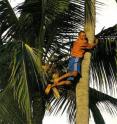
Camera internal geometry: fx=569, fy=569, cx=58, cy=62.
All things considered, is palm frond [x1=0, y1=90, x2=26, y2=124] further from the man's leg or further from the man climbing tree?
the man's leg

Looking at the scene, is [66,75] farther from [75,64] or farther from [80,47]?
[80,47]

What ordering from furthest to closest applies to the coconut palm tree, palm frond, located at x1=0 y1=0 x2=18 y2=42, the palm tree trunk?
palm frond, located at x1=0 y1=0 x2=18 y2=42 → the palm tree trunk → the coconut palm tree

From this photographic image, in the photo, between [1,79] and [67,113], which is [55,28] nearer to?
[1,79]

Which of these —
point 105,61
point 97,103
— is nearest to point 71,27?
point 105,61

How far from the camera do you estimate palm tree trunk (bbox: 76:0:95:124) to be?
11156 millimetres

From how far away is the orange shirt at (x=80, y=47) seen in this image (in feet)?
37.4

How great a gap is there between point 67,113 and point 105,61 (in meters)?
1.90

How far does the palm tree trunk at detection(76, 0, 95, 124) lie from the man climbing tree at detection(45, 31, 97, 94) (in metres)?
0.13

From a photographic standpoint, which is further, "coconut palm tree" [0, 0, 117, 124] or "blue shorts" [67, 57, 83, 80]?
"blue shorts" [67, 57, 83, 80]

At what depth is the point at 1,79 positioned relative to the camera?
37.9 feet

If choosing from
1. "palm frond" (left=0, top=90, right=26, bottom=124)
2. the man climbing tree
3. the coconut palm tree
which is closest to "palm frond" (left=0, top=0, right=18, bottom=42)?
the coconut palm tree

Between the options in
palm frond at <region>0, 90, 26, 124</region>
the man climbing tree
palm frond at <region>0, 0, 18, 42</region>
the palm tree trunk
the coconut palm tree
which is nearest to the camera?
palm frond at <region>0, 90, 26, 124</region>

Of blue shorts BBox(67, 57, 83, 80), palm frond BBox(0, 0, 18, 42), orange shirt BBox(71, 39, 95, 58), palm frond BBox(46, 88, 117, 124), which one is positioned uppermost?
palm frond BBox(0, 0, 18, 42)

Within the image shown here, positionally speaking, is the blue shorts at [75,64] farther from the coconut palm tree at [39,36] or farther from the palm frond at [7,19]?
the palm frond at [7,19]
